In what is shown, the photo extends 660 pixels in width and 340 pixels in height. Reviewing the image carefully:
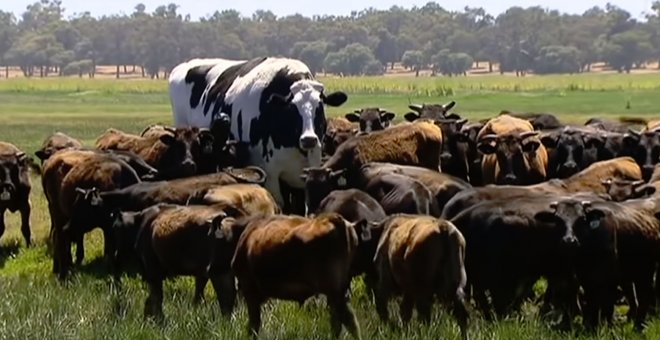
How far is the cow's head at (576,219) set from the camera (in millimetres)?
11328

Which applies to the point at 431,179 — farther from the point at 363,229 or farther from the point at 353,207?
the point at 363,229

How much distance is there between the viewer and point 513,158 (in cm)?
1662

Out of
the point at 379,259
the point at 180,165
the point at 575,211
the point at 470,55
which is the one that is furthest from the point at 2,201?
the point at 470,55

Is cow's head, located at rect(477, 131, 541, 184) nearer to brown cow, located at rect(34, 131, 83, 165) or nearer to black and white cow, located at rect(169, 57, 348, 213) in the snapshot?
black and white cow, located at rect(169, 57, 348, 213)

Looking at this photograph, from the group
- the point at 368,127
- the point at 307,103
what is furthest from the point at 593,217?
the point at 368,127

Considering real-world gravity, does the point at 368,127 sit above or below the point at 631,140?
below

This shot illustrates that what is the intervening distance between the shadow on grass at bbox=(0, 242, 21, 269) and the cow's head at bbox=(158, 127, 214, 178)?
2227mm

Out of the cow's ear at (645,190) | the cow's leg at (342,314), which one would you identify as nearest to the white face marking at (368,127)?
the cow's ear at (645,190)

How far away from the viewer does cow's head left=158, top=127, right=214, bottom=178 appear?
54.7 feet

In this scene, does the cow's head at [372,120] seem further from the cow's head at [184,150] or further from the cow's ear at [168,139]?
the cow's ear at [168,139]

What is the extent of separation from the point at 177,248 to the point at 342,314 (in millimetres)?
2167

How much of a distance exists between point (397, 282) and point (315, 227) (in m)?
1.24

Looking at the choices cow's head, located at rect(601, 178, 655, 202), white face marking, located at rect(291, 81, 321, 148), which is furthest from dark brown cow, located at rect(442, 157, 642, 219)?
white face marking, located at rect(291, 81, 321, 148)

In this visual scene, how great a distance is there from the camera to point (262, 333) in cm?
1048
